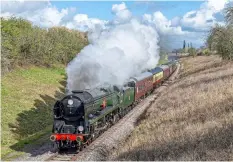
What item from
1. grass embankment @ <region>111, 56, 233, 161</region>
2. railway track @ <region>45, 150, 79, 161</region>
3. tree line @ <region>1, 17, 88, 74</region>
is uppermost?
tree line @ <region>1, 17, 88, 74</region>

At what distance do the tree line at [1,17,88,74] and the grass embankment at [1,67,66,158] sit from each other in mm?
1466

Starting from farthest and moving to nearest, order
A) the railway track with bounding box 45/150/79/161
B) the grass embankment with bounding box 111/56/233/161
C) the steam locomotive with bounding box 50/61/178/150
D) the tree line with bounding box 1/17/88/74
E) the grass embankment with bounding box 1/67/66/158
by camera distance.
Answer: the tree line with bounding box 1/17/88/74, the grass embankment with bounding box 1/67/66/158, the steam locomotive with bounding box 50/61/178/150, the railway track with bounding box 45/150/79/161, the grass embankment with bounding box 111/56/233/161

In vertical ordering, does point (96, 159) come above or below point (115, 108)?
below

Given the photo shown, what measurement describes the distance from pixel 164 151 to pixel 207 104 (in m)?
8.04

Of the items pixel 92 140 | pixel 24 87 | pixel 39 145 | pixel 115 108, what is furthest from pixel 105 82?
pixel 24 87

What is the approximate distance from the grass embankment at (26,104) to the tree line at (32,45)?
147 cm

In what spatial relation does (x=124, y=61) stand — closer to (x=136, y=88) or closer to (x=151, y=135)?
(x=136, y=88)

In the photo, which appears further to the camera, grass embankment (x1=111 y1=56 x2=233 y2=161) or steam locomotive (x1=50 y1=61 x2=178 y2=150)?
steam locomotive (x1=50 y1=61 x2=178 y2=150)

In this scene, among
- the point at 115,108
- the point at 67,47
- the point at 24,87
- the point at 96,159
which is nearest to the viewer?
the point at 96,159

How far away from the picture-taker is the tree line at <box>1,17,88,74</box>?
40.5 metres

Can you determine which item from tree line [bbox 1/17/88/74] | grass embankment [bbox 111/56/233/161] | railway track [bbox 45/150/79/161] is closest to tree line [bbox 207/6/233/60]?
tree line [bbox 1/17/88/74]

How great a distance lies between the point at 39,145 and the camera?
1928 centimetres

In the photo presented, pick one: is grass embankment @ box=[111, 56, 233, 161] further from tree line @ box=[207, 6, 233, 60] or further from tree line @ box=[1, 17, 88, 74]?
tree line @ box=[207, 6, 233, 60]

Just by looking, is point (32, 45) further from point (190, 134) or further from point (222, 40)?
point (190, 134)
